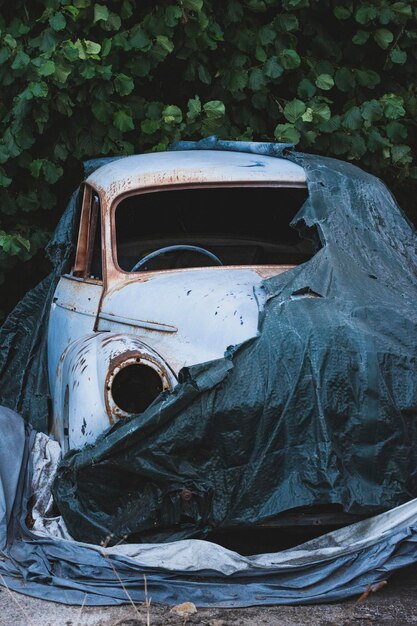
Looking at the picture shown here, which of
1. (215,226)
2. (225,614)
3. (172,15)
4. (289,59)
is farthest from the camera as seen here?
(289,59)

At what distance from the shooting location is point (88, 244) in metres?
6.00

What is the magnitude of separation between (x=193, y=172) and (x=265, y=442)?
1821 mm

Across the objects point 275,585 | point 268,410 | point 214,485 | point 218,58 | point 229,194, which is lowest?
point 275,585

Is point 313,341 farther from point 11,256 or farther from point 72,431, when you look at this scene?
point 11,256

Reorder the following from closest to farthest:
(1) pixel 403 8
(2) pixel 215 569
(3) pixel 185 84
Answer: (2) pixel 215 569, (1) pixel 403 8, (3) pixel 185 84

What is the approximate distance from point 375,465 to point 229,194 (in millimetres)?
2076

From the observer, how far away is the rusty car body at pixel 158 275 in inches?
178

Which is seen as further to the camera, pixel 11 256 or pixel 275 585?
pixel 11 256

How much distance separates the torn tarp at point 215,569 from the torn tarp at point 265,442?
4.7 inches

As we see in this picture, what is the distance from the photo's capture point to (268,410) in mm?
4211

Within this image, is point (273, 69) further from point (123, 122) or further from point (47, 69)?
point (47, 69)

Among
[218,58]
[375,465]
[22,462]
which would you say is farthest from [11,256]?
[375,465]

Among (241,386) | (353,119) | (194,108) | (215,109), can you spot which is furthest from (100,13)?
(241,386)

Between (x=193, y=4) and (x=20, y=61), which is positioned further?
(x=193, y=4)
